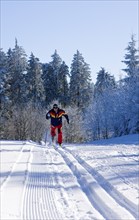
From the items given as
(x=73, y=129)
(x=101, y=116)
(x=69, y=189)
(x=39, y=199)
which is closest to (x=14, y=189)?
(x=39, y=199)

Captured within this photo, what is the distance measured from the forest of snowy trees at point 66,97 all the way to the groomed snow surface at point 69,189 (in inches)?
987

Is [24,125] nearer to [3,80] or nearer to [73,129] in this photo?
[73,129]

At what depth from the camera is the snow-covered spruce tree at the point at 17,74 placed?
5539 cm

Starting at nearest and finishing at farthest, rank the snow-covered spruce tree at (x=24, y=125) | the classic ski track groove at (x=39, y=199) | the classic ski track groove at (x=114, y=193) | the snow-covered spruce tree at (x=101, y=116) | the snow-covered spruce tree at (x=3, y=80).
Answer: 1. the classic ski track groove at (x=39, y=199)
2. the classic ski track groove at (x=114, y=193)
3. the snow-covered spruce tree at (x=24, y=125)
4. the snow-covered spruce tree at (x=101, y=116)
5. the snow-covered spruce tree at (x=3, y=80)

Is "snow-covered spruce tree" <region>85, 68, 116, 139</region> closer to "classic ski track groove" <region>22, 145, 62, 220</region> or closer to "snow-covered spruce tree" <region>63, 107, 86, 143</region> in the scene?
A: "snow-covered spruce tree" <region>63, 107, 86, 143</region>

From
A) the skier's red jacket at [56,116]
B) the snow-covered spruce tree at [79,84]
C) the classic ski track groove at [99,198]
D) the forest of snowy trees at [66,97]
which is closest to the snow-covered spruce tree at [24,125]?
the forest of snowy trees at [66,97]

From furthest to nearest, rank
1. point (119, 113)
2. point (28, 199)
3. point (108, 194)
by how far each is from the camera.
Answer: point (119, 113)
point (108, 194)
point (28, 199)

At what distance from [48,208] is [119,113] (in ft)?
109

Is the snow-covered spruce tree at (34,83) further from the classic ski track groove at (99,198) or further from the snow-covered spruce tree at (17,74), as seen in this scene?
the classic ski track groove at (99,198)

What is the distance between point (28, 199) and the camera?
20.4 ft

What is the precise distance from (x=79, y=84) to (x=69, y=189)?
53769 millimetres

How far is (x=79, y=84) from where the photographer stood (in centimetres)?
6044

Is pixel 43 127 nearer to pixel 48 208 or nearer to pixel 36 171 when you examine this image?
pixel 36 171

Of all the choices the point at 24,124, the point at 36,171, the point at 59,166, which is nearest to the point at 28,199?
the point at 36,171
